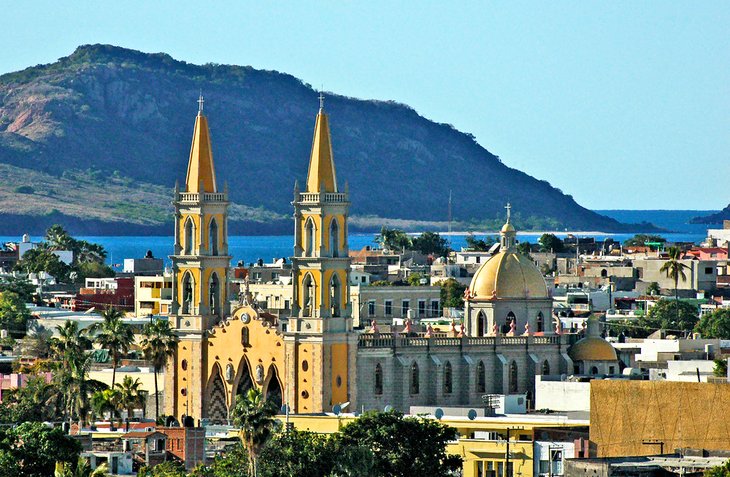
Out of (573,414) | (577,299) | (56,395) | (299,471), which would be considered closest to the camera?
(299,471)

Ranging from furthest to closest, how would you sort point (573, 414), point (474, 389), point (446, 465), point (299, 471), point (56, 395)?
point (474, 389)
point (56, 395)
point (573, 414)
point (446, 465)
point (299, 471)

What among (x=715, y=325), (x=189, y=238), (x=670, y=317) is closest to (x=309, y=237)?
(x=189, y=238)

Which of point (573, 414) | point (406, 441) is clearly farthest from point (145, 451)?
point (573, 414)

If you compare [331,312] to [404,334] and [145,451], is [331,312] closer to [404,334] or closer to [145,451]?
[404,334]

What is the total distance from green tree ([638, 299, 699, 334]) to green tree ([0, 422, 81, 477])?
94.9 meters

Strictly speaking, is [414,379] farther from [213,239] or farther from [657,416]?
[657,416]

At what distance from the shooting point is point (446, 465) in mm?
89875

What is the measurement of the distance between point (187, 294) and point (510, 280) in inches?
619

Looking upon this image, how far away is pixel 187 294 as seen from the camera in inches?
5000

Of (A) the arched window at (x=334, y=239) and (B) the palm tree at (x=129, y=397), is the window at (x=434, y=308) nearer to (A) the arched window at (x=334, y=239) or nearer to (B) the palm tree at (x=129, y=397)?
(B) the palm tree at (x=129, y=397)

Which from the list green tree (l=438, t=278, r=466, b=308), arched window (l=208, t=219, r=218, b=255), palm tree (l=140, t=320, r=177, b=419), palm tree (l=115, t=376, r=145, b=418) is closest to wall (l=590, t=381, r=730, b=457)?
palm tree (l=115, t=376, r=145, b=418)

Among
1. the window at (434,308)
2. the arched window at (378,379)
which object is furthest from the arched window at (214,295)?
the window at (434,308)

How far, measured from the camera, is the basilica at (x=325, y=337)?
12019 cm

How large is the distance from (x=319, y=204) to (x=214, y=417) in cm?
1124
